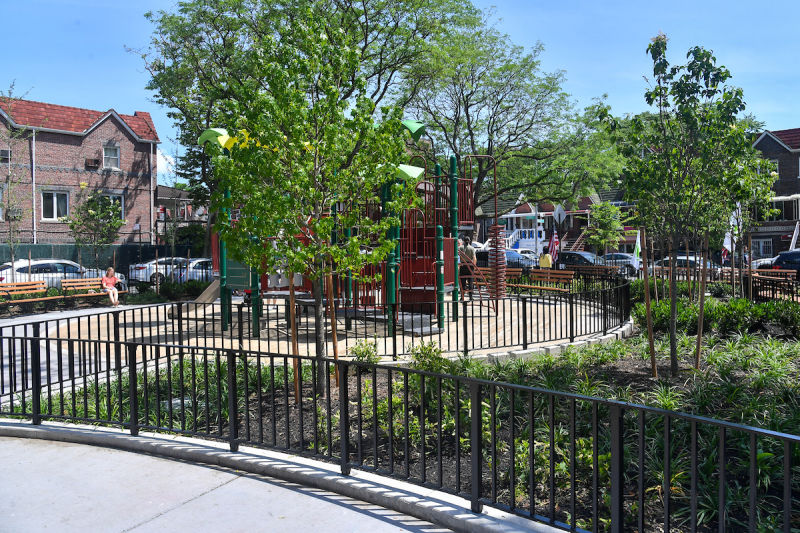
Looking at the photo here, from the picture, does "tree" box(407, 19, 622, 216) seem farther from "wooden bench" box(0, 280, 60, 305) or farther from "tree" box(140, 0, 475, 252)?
"wooden bench" box(0, 280, 60, 305)

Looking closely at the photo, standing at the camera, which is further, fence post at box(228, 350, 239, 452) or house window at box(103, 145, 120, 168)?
house window at box(103, 145, 120, 168)

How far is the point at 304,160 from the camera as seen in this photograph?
7090 mm

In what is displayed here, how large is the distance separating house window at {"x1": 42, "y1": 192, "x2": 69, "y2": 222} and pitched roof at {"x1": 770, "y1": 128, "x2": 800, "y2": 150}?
50106 mm

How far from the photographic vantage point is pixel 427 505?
4.41m

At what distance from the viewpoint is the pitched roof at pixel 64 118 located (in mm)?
35062

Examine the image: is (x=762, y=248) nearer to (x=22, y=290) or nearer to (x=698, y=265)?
(x=698, y=265)

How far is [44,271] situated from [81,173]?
12.4m

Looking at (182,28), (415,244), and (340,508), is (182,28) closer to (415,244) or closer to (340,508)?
(415,244)

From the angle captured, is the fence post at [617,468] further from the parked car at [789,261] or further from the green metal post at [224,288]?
the parked car at [789,261]

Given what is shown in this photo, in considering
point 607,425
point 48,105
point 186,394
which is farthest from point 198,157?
point 607,425

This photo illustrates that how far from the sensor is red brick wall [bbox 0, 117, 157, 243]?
34.1m

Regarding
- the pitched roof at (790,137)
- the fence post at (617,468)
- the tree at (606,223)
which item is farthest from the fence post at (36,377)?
the pitched roof at (790,137)

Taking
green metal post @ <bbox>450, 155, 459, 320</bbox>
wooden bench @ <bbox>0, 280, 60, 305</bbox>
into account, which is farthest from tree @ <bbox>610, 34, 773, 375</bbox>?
wooden bench @ <bbox>0, 280, 60, 305</bbox>

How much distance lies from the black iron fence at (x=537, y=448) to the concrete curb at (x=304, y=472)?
3.9 inches
